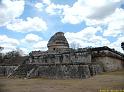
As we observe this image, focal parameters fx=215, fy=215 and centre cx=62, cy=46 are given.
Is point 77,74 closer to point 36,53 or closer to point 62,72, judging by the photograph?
point 62,72

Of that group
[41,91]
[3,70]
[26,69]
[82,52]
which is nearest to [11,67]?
[3,70]

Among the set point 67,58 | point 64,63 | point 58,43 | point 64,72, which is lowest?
point 64,72

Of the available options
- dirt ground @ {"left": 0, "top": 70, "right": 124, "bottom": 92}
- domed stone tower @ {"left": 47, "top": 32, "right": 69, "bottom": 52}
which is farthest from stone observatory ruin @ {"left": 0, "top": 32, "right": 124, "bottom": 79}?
dirt ground @ {"left": 0, "top": 70, "right": 124, "bottom": 92}

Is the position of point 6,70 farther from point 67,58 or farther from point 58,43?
point 58,43

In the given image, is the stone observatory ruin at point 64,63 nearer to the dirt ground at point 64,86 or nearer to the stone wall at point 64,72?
the stone wall at point 64,72

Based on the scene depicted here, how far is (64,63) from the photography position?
29.6 metres

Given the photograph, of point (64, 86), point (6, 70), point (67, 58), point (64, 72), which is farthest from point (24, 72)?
point (64, 86)

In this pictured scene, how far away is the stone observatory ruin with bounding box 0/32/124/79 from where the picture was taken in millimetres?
28891

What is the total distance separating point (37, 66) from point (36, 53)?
56.0 feet

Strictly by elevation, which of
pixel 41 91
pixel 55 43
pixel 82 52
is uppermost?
pixel 55 43

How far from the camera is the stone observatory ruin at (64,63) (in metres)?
28.9

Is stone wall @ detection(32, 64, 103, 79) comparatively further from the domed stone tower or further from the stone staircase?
the domed stone tower

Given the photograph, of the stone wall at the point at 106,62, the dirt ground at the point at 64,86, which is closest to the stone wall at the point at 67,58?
the stone wall at the point at 106,62

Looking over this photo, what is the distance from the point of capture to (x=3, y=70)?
A: 39.0 metres
